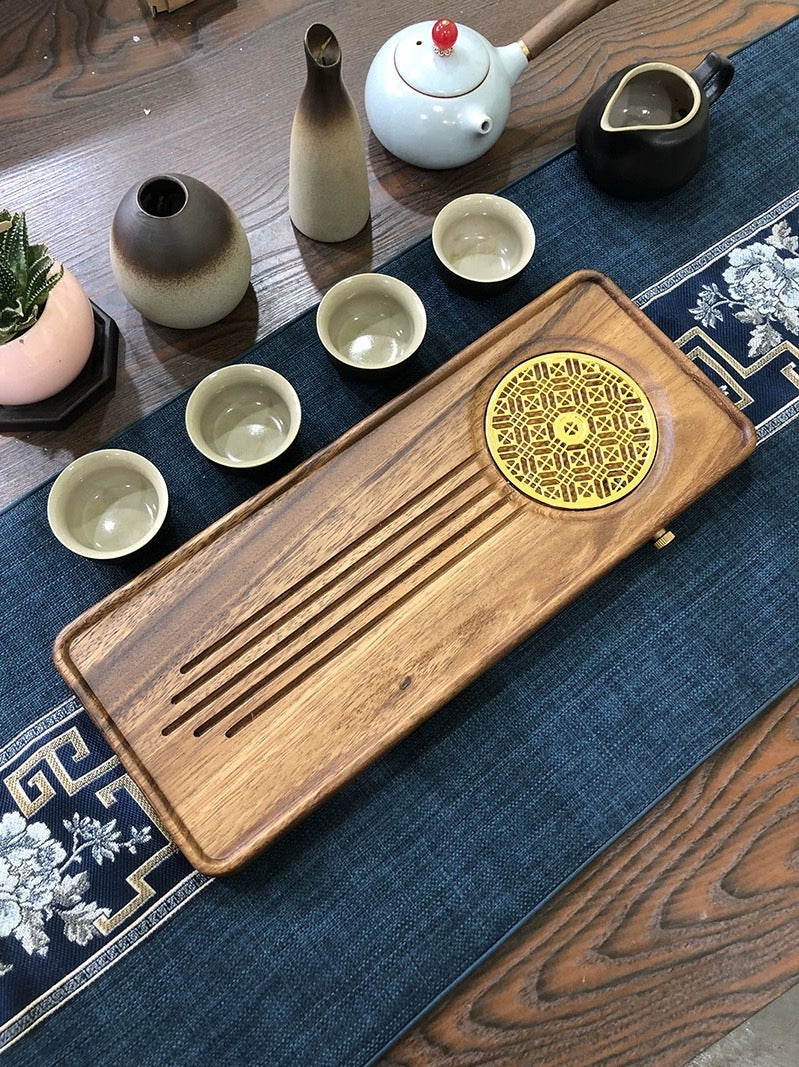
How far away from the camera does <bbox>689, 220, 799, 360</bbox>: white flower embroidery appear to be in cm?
94

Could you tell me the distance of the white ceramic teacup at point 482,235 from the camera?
2.93 ft

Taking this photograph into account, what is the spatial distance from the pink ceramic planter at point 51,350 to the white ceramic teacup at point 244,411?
0.38 ft

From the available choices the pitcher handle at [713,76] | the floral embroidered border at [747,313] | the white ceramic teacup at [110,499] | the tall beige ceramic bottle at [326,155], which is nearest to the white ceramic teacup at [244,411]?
the white ceramic teacup at [110,499]

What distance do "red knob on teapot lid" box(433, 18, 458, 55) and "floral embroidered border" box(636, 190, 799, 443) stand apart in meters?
0.33

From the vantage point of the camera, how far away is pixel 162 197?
79 centimetres

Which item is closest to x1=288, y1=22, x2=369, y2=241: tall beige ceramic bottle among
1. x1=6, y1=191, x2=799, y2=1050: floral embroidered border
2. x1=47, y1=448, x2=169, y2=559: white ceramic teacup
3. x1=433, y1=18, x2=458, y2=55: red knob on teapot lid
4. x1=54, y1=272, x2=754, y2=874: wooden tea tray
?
x1=433, y1=18, x2=458, y2=55: red knob on teapot lid

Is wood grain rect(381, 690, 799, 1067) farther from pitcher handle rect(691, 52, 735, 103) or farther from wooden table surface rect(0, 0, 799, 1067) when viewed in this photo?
pitcher handle rect(691, 52, 735, 103)

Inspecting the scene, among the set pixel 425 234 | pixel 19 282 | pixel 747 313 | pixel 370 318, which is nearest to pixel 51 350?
pixel 19 282

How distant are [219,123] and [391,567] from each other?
1.93ft

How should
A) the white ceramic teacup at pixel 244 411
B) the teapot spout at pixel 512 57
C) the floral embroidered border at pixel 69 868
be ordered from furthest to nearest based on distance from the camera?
the teapot spout at pixel 512 57 → the white ceramic teacup at pixel 244 411 → the floral embroidered border at pixel 69 868

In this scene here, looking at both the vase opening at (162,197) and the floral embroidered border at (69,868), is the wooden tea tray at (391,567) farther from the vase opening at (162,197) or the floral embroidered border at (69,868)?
the vase opening at (162,197)

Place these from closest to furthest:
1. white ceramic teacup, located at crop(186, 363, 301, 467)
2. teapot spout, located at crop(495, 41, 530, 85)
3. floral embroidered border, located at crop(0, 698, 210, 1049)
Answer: floral embroidered border, located at crop(0, 698, 210, 1049)
white ceramic teacup, located at crop(186, 363, 301, 467)
teapot spout, located at crop(495, 41, 530, 85)

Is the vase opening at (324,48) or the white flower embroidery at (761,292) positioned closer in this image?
the vase opening at (324,48)

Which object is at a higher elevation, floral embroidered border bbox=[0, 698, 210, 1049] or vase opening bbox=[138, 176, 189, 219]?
vase opening bbox=[138, 176, 189, 219]
